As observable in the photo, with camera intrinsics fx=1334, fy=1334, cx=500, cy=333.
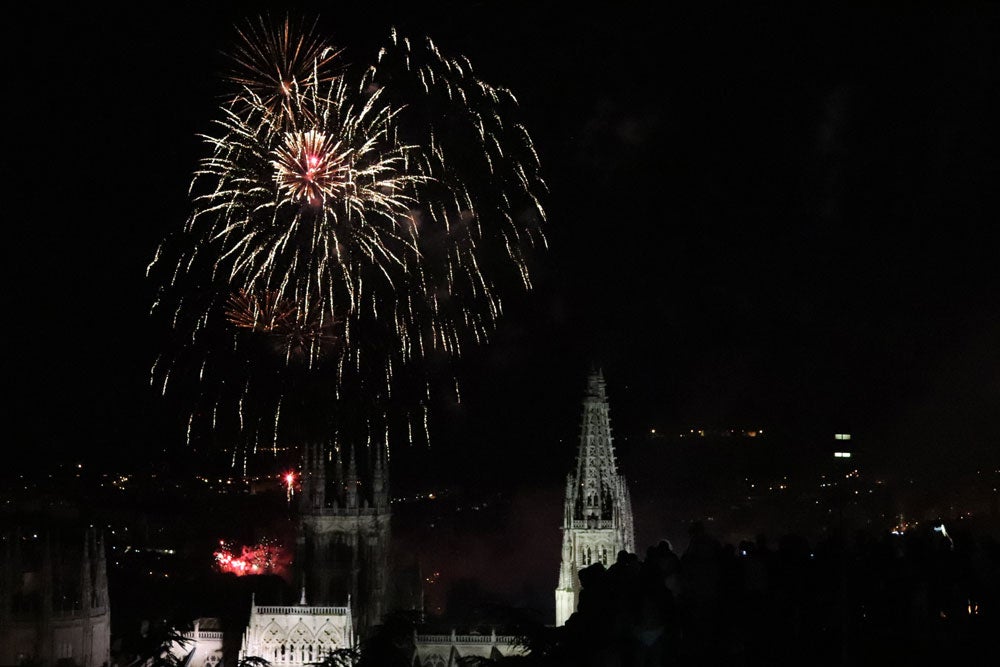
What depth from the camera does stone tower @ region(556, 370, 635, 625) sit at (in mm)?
62875

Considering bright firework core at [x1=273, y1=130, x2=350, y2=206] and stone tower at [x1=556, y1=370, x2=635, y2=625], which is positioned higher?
bright firework core at [x1=273, y1=130, x2=350, y2=206]

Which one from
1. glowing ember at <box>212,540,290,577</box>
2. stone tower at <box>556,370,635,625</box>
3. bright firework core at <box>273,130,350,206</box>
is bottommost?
glowing ember at <box>212,540,290,577</box>

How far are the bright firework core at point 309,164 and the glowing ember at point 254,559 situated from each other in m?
49.6

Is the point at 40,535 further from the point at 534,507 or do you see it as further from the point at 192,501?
the point at 534,507

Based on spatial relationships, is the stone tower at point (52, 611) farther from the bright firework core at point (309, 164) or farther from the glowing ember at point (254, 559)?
the glowing ember at point (254, 559)

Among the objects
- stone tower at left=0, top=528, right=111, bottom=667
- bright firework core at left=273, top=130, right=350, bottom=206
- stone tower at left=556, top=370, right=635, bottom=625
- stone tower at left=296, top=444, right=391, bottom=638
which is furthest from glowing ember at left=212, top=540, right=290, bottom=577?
bright firework core at left=273, top=130, right=350, bottom=206

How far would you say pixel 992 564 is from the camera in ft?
55.3

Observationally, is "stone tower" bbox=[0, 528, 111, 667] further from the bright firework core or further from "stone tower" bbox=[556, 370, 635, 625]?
"stone tower" bbox=[556, 370, 635, 625]

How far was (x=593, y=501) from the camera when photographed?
6362cm

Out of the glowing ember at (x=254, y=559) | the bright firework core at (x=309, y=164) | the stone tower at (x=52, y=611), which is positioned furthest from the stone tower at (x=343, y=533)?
the bright firework core at (x=309, y=164)

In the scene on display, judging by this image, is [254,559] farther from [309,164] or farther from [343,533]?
[309,164]

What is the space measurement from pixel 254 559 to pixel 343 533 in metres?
14.7

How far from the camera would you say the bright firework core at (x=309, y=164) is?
98.0 feet

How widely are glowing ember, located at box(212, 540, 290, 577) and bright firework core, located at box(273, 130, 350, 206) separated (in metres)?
49.6
